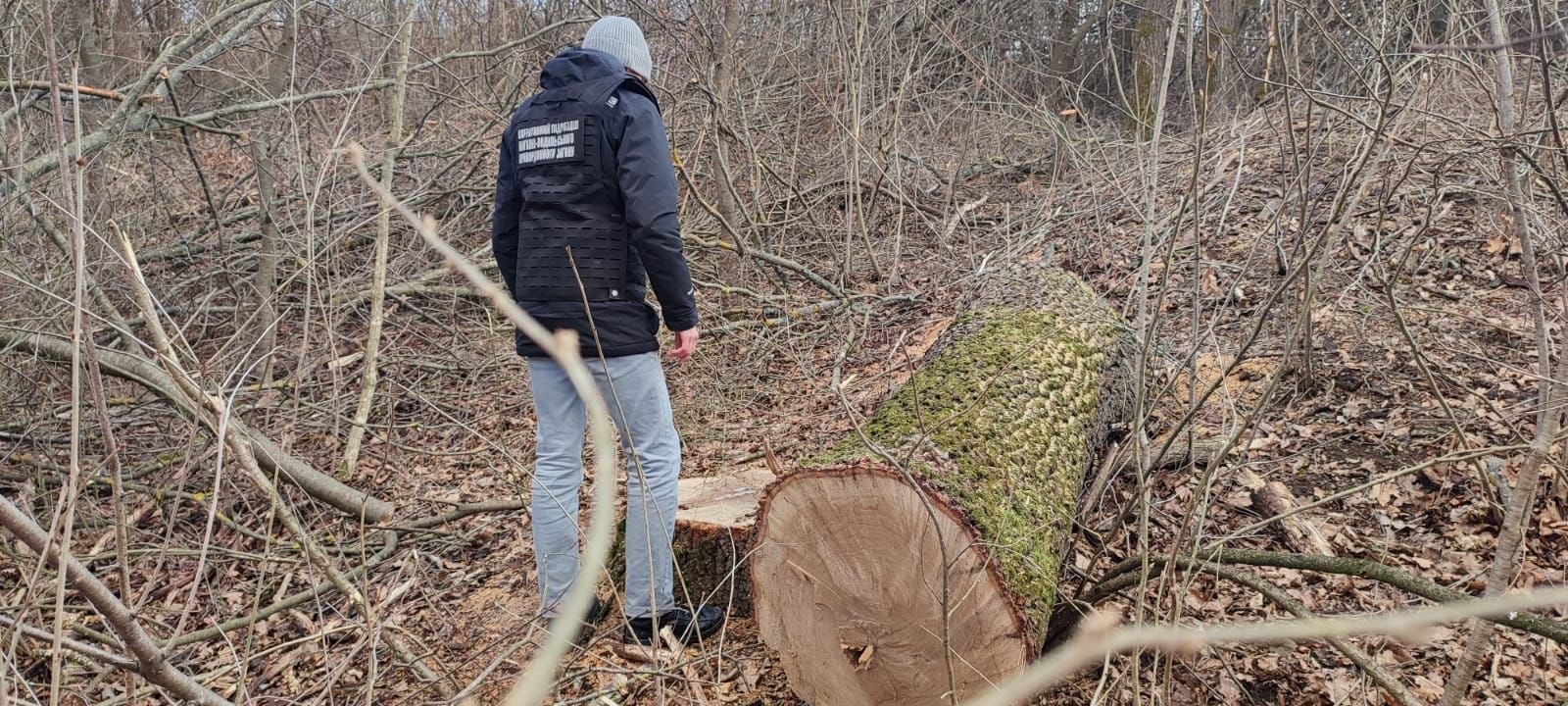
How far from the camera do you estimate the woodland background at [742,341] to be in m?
2.29

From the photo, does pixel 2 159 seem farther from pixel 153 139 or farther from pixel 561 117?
pixel 561 117

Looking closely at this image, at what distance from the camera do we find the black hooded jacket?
2723 mm

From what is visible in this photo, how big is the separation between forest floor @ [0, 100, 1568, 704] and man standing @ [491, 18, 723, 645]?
0.34m

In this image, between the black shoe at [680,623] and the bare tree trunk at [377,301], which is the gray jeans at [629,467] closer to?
the black shoe at [680,623]

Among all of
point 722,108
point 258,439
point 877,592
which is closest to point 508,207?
point 877,592

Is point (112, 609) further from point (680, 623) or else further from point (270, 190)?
point (270, 190)

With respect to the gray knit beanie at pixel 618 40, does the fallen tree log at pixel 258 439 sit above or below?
below

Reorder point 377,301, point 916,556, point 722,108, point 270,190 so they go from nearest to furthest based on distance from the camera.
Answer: point 916,556, point 377,301, point 270,190, point 722,108

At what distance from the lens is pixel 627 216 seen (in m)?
2.74

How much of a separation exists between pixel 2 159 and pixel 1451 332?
6519 mm

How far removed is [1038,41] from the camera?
11.5m

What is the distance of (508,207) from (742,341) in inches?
110

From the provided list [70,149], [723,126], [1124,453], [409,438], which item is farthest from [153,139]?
[1124,453]

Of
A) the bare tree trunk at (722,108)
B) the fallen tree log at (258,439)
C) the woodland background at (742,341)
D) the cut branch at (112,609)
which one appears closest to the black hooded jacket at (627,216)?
the woodland background at (742,341)
